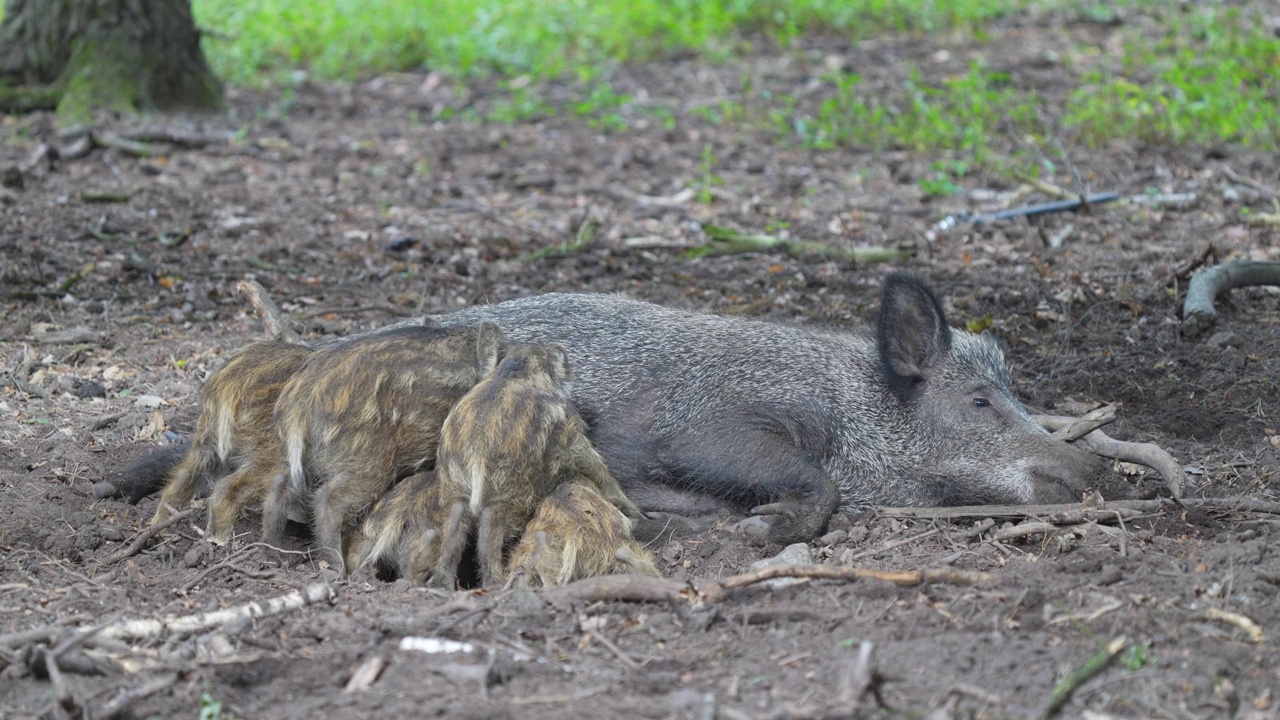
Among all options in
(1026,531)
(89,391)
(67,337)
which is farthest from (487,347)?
(67,337)

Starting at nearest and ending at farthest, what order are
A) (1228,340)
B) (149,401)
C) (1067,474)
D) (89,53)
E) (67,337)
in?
1. (1067,474)
2. (149,401)
3. (1228,340)
4. (67,337)
5. (89,53)

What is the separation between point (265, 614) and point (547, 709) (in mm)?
1118

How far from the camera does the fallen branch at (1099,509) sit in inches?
187

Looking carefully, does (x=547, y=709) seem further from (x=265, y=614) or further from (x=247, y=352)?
(x=247, y=352)

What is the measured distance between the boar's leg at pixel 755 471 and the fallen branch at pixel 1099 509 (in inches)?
18.0

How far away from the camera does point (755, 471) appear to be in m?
5.30

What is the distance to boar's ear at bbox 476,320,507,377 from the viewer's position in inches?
191

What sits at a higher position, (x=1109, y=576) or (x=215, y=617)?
(x=215, y=617)

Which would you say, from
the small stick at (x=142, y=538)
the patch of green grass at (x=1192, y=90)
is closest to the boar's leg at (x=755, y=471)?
the small stick at (x=142, y=538)

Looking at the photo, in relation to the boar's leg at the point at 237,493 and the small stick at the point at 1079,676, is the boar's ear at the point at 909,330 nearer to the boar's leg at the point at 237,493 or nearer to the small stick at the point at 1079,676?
the small stick at the point at 1079,676

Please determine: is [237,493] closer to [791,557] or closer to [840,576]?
[791,557]

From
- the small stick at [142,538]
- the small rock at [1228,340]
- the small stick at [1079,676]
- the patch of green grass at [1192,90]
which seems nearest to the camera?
the small stick at [1079,676]

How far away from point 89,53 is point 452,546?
8.33 metres

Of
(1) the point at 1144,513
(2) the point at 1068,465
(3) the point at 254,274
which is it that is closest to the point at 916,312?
(2) the point at 1068,465
